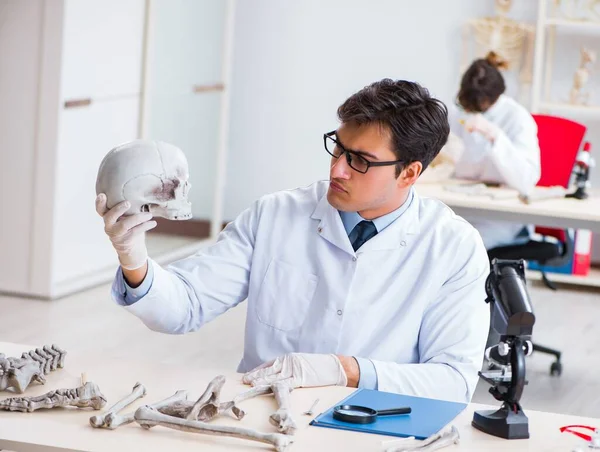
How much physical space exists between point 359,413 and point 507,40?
470cm

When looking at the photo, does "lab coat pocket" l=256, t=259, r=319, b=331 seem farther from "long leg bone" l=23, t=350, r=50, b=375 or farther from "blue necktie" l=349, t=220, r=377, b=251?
"long leg bone" l=23, t=350, r=50, b=375

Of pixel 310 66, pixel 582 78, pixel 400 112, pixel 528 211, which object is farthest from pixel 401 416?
pixel 310 66

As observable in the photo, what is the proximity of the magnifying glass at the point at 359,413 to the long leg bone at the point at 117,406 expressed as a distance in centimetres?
35

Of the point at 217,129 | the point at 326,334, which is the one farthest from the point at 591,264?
the point at 326,334

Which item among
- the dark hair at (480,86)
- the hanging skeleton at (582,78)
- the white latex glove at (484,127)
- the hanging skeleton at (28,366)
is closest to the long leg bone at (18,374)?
the hanging skeleton at (28,366)

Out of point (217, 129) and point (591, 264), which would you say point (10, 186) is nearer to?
point (217, 129)

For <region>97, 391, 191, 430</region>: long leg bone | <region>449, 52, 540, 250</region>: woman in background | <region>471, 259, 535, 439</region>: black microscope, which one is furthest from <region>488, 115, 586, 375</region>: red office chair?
<region>97, 391, 191, 430</region>: long leg bone

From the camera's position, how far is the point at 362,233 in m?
2.46

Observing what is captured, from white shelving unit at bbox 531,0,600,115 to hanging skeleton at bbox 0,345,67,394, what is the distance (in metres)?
4.43

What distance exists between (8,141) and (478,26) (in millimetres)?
2779

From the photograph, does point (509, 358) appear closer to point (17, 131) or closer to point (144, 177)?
point (144, 177)

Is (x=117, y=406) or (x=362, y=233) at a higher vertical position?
(x=362, y=233)

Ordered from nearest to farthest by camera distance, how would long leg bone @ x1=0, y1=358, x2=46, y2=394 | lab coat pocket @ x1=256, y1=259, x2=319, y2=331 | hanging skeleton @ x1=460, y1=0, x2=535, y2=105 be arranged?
long leg bone @ x1=0, y1=358, x2=46, y2=394 → lab coat pocket @ x1=256, y1=259, x2=319, y2=331 → hanging skeleton @ x1=460, y1=0, x2=535, y2=105

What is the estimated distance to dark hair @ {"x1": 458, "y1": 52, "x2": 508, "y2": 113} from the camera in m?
4.77
